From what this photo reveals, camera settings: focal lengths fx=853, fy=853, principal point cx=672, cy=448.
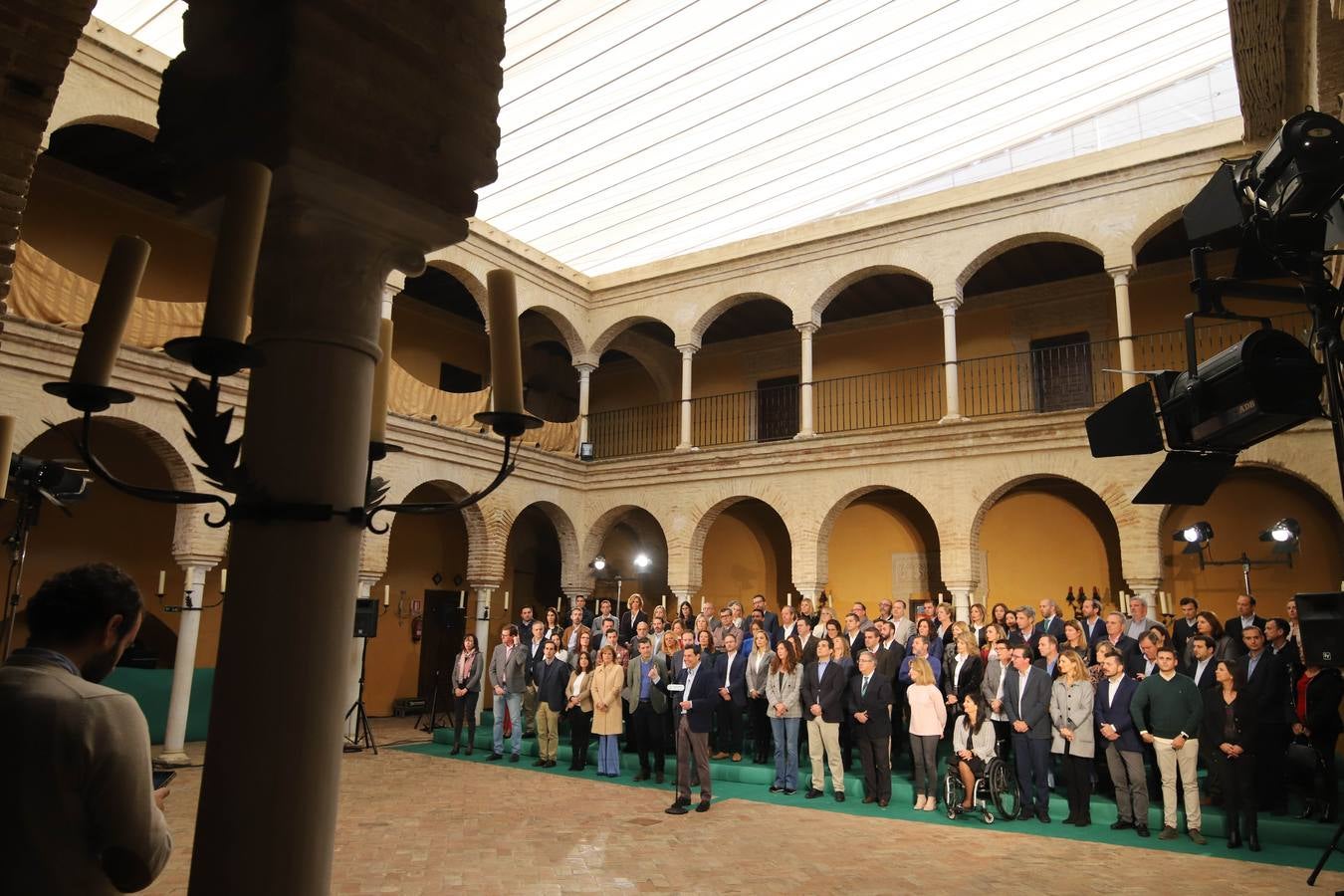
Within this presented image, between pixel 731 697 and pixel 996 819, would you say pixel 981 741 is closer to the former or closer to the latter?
pixel 996 819

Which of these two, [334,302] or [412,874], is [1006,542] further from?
[334,302]

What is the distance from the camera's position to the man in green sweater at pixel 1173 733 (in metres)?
7.59

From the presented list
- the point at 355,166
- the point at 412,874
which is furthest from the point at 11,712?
the point at 412,874

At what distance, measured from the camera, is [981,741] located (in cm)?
859

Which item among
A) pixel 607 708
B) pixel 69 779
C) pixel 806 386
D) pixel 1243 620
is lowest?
pixel 607 708

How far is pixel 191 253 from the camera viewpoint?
44.6 ft

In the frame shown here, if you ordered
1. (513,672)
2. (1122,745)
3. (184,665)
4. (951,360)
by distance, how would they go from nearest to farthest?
(1122,745) < (184,665) < (513,672) < (951,360)

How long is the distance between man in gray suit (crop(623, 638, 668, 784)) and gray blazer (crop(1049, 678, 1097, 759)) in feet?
14.1

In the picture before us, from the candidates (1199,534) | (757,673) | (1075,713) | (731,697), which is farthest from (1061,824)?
(1199,534)

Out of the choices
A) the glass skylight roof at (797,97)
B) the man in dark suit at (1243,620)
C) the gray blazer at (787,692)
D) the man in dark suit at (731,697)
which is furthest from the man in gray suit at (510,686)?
the man in dark suit at (1243,620)

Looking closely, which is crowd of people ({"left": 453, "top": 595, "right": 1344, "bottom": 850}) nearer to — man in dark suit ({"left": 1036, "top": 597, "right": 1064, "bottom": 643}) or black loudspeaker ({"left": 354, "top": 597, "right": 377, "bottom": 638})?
man in dark suit ({"left": 1036, "top": 597, "right": 1064, "bottom": 643})

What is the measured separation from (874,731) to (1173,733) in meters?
2.74

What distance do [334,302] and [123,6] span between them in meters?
11.6

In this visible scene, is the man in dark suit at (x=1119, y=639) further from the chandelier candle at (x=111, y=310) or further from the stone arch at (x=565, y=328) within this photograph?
the stone arch at (x=565, y=328)
